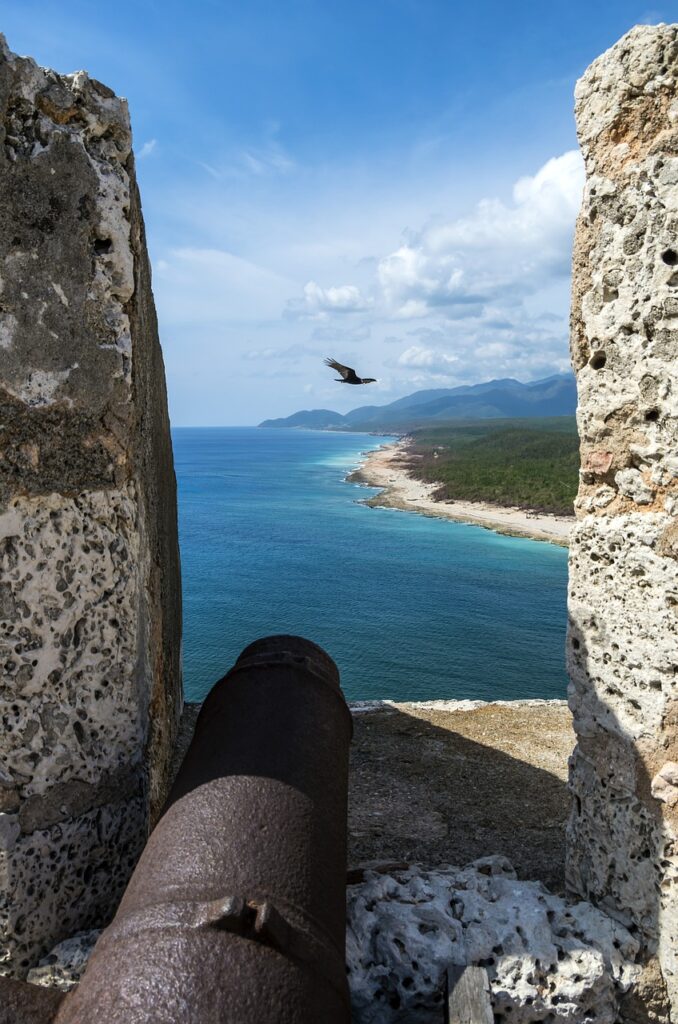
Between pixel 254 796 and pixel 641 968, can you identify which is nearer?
pixel 254 796

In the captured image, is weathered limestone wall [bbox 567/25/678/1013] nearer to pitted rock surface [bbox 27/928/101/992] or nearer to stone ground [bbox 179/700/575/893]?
stone ground [bbox 179/700/575/893]

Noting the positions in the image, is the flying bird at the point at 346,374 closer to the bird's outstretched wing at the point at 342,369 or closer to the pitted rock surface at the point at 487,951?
the bird's outstretched wing at the point at 342,369

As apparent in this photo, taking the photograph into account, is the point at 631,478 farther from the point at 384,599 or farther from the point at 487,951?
the point at 384,599

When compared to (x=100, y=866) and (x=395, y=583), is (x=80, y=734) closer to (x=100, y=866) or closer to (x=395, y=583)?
(x=100, y=866)

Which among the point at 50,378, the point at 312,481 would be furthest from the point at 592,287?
the point at 312,481

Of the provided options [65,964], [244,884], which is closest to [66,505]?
[244,884]

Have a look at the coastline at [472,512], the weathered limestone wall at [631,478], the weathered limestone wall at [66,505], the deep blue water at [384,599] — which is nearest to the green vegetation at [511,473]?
the coastline at [472,512]

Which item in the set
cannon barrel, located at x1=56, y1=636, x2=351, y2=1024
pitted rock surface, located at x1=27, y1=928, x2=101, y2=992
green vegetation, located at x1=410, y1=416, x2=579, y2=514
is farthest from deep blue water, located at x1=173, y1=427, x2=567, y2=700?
cannon barrel, located at x1=56, y1=636, x2=351, y2=1024
